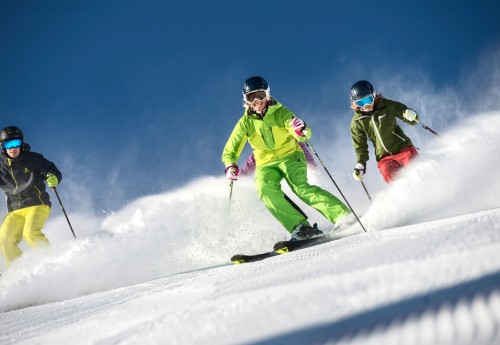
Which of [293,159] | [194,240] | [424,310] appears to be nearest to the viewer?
[424,310]

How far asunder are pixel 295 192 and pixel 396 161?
218cm

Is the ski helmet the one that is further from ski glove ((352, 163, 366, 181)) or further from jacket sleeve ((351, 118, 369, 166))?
ski glove ((352, 163, 366, 181))

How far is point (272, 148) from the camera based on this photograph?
630 cm

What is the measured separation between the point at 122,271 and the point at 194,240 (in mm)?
2024

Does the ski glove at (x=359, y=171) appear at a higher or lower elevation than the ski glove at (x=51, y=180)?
lower

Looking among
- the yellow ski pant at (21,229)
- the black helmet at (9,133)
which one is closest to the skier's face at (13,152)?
the black helmet at (9,133)

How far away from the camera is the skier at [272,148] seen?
5734 millimetres

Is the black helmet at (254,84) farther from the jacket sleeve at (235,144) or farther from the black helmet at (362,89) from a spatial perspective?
the black helmet at (362,89)

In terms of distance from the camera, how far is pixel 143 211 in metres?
7.62

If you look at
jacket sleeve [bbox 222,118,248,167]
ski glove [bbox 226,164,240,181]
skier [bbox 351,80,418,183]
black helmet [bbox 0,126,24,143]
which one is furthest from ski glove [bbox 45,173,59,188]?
skier [bbox 351,80,418,183]

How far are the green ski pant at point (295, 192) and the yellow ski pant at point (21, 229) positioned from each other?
13.3ft

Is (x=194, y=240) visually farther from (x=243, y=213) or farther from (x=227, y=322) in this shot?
(x=227, y=322)

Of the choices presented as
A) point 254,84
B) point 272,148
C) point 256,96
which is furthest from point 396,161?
point 254,84

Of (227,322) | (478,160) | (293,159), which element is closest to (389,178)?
(478,160)
